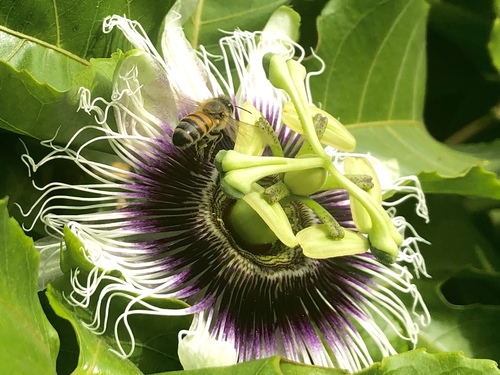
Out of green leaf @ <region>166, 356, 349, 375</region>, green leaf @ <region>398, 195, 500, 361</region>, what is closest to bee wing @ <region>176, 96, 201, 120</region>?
green leaf @ <region>166, 356, 349, 375</region>

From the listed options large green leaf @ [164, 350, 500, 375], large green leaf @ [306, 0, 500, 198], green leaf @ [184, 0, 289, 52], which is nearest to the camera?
large green leaf @ [164, 350, 500, 375]

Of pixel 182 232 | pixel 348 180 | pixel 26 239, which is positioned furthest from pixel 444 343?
pixel 26 239

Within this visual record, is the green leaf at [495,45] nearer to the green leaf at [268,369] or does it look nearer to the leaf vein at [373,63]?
the leaf vein at [373,63]

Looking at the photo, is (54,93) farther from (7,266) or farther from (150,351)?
(150,351)

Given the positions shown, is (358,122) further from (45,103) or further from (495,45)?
(45,103)

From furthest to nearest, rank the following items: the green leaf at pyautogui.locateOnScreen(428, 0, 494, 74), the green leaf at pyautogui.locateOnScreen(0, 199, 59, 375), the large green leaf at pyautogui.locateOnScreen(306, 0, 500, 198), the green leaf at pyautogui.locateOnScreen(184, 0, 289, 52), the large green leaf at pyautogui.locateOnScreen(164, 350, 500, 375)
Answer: the green leaf at pyautogui.locateOnScreen(428, 0, 494, 74)
the large green leaf at pyautogui.locateOnScreen(306, 0, 500, 198)
the green leaf at pyautogui.locateOnScreen(184, 0, 289, 52)
the large green leaf at pyautogui.locateOnScreen(164, 350, 500, 375)
the green leaf at pyautogui.locateOnScreen(0, 199, 59, 375)

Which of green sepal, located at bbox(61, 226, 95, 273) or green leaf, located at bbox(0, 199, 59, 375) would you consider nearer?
green leaf, located at bbox(0, 199, 59, 375)

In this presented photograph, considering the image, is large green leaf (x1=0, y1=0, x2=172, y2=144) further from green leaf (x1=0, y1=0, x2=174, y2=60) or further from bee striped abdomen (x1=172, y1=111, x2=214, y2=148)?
bee striped abdomen (x1=172, y1=111, x2=214, y2=148)

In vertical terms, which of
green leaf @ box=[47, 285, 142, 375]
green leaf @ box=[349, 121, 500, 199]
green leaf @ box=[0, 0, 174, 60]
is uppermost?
green leaf @ box=[0, 0, 174, 60]

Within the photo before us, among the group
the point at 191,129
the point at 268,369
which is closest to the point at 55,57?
the point at 191,129
